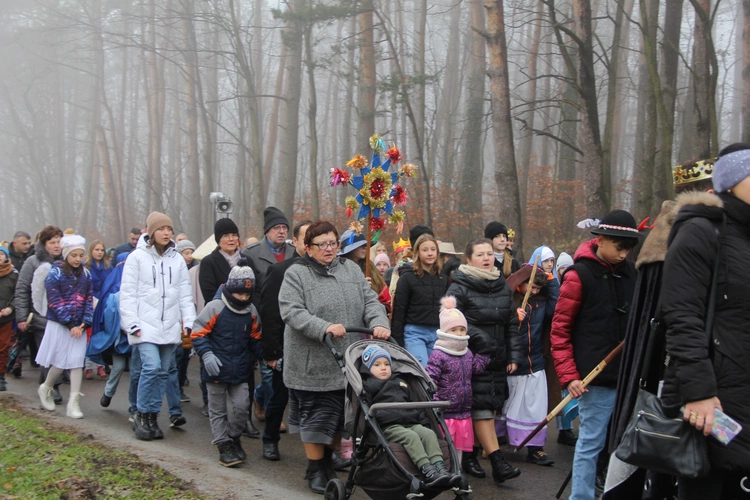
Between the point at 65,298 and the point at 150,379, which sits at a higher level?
the point at 65,298

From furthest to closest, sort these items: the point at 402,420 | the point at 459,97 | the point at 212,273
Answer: the point at 459,97 → the point at 212,273 → the point at 402,420

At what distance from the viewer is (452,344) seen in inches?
257

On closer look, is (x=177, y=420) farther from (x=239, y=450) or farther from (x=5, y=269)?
(x=5, y=269)

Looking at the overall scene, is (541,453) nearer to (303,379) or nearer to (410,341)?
(410,341)

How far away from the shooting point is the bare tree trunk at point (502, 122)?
1349 cm

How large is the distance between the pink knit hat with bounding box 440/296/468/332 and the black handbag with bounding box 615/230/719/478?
2.89 metres

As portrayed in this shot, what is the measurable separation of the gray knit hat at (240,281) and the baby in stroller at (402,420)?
81.5 inches

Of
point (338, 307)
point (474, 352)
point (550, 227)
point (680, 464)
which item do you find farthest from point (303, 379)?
point (550, 227)

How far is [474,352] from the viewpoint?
22.6ft

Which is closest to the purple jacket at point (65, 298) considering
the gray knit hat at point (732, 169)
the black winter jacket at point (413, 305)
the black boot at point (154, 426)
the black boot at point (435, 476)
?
the black boot at point (154, 426)

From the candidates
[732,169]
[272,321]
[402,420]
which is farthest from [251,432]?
[732,169]

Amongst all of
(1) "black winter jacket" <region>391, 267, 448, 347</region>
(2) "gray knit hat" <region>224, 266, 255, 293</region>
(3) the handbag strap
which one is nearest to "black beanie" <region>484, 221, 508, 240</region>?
(1) "black winter jacket" <region>391, 267, 448, 347</region>

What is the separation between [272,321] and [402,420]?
2425 millimetres

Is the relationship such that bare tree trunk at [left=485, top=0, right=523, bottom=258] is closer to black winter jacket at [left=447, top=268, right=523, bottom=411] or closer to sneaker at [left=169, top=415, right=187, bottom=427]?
black winter jacket at [left=447, top=268, right=523, bottom=411]
